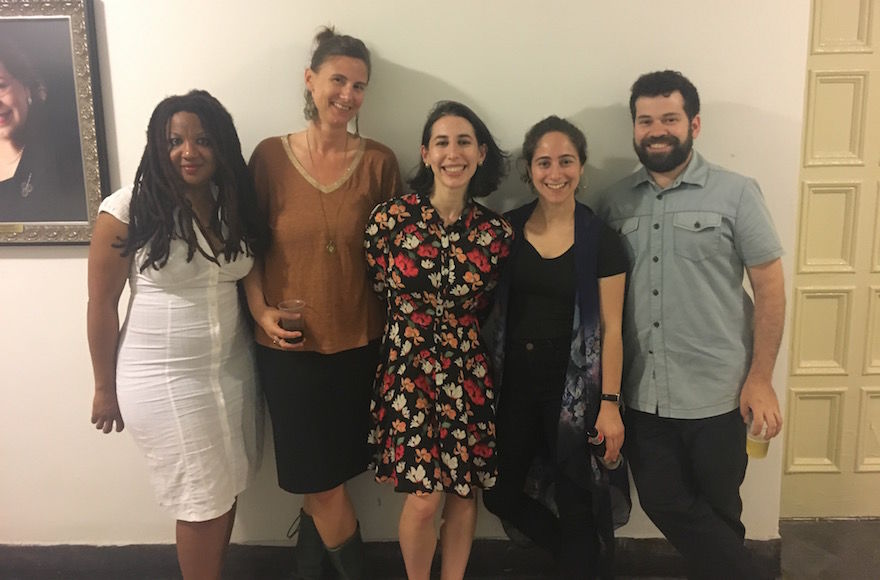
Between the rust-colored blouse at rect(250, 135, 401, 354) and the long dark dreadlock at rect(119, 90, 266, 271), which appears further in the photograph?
the rust-colored blouse at rect(250, 135, 401, 354)

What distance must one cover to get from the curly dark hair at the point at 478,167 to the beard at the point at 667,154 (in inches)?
16.6

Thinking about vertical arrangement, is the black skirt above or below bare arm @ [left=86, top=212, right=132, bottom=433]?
below

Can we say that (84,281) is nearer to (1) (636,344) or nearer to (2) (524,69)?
(2) (524,69)

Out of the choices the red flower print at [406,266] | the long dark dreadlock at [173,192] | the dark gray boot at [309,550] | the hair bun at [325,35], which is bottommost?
the dark gray boot at [309,550]

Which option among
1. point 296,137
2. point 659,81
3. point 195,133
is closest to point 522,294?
point 659,81

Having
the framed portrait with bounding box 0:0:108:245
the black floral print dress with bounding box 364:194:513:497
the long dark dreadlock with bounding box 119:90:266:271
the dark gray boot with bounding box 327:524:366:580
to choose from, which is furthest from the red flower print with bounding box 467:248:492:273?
the framed portrait with bounding box 0:0:108:245

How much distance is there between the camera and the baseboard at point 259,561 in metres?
2.16

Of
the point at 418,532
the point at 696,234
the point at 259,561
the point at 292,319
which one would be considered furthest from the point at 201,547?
the point at 696,234

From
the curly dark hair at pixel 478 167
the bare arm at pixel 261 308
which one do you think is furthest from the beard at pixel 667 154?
the bare arm at pixel 261 308

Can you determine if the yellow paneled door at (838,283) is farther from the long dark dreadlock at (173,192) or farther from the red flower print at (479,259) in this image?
the long dark dreadlock at (173,192)

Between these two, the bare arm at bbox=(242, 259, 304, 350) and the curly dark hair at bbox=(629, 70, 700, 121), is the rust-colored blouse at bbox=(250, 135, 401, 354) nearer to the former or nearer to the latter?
the bare arm at bbox=(242, 259, 304, 350)

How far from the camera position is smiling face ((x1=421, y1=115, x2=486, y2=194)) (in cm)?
168

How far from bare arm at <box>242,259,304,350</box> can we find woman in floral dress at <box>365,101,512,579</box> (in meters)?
0.29

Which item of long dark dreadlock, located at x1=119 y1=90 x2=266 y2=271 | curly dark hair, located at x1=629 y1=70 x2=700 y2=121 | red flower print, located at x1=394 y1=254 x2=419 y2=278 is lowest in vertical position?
red flower print, located at x1=394 y1=254 x2=419 y2=278
